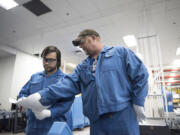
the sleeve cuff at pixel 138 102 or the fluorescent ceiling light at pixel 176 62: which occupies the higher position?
the fluorescent ceiling light at pixel 176 62

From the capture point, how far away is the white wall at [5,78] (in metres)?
6.91

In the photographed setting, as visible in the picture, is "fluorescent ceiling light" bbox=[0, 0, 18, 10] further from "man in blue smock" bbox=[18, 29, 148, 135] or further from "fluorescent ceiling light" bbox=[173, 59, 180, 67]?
"fluorescent ceiling light" bbox=[173, 59, 180, 67]

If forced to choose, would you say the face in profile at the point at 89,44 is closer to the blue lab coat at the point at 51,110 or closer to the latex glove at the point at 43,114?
the blue lab coat at the point at 51,110

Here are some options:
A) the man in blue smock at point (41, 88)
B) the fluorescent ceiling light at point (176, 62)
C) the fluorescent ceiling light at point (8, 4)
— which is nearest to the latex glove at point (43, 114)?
the man in blue smock at point (41, 88)

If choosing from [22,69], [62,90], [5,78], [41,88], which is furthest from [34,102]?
[5,78]

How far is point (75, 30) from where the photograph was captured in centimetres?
533

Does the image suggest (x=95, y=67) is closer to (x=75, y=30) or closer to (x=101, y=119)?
(x=101, y=119)

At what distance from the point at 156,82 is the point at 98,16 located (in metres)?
2.55

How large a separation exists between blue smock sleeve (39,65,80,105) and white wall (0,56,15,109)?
6672mm

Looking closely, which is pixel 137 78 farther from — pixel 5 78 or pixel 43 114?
pixel 5 78

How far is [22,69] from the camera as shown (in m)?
7.39

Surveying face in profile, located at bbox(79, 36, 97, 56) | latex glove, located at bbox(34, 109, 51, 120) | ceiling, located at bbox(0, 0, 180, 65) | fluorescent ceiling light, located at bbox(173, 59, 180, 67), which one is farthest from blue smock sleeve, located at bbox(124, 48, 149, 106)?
fluorescent ceiling light, located at bbox(173, 59, 180, 67)

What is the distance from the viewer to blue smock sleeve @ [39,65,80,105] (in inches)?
44.7

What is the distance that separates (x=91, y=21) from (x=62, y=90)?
397cm
